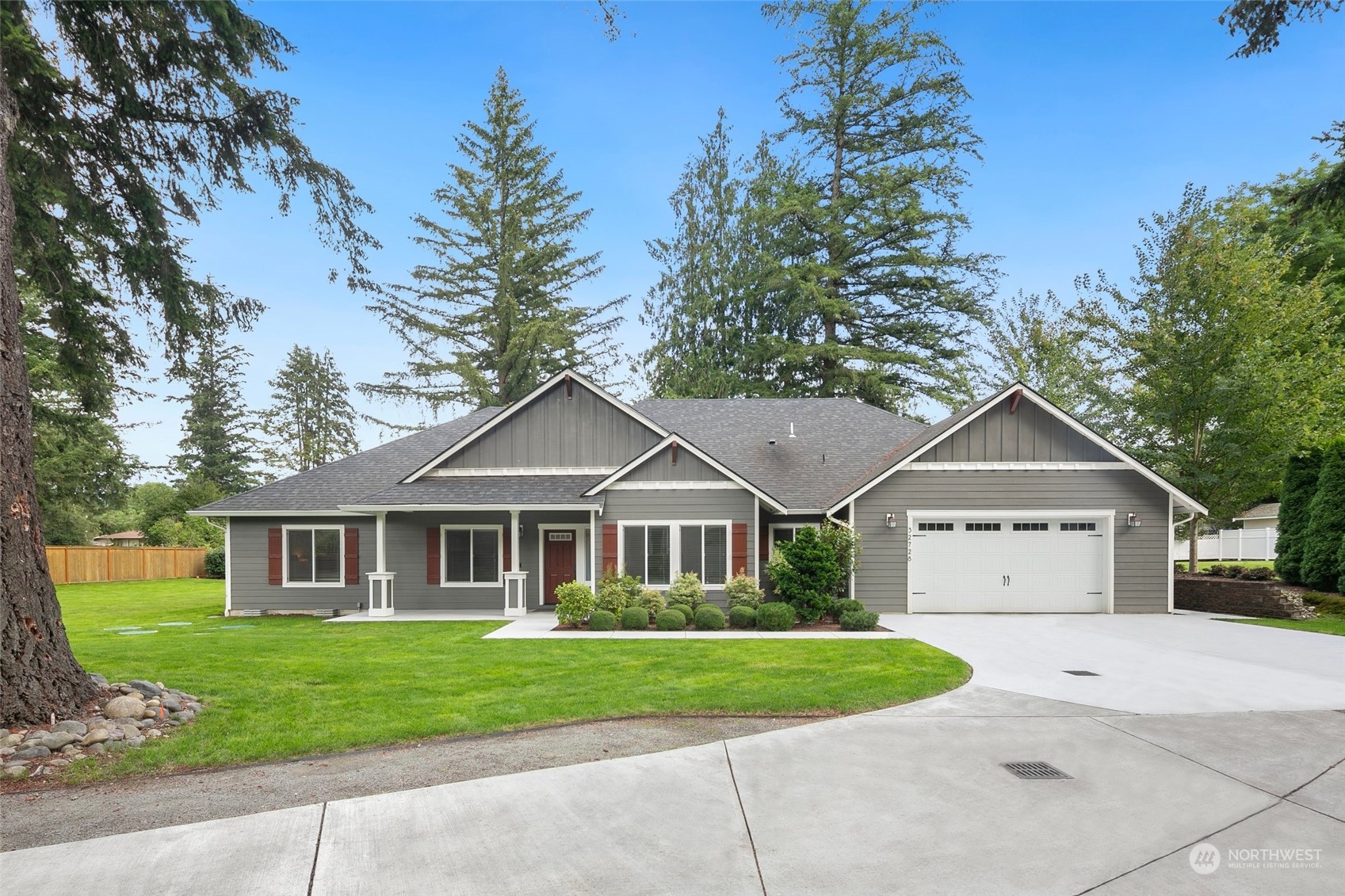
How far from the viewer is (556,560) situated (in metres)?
16.8

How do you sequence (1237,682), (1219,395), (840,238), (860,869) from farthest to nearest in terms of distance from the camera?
(840,238), (1219,395), (1237,682), (860,869)

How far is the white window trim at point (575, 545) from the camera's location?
1670 centimetres

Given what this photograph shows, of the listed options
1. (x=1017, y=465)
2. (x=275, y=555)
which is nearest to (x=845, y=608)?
(x=1017, y=465)

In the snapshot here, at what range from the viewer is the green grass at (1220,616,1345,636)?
42.0ft

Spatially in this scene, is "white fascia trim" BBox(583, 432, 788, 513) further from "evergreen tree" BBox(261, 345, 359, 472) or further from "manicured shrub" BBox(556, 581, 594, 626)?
"evergreen tree" BBox(261, 345, 359, 472)

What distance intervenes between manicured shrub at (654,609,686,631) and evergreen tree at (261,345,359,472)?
38287 millimetres

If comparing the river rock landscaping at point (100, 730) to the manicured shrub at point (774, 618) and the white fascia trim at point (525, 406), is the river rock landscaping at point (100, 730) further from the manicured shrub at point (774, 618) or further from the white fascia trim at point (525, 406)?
the white fascia trim at point (525, 406)

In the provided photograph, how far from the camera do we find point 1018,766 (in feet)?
17.3

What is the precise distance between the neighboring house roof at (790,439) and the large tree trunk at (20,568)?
11934 millimetres

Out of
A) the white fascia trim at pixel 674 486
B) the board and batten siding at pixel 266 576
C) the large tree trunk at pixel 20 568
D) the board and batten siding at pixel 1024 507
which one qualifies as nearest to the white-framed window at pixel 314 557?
the board and batten siding at pixel 266 576

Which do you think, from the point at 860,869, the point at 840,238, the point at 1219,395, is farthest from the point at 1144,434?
the point at 860,869

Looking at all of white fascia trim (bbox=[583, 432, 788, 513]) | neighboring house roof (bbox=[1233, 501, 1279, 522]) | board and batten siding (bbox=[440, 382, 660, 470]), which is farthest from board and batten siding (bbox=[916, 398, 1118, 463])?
neighboring house roof (bbox=[1233, 501, 1279, 522])

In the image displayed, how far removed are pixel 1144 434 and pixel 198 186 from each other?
2090 cm

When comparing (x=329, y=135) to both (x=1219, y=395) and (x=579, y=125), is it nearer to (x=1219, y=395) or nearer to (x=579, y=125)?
(x=579, y=125)
